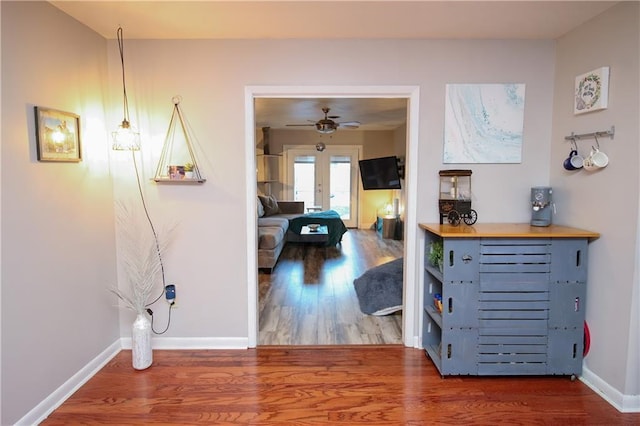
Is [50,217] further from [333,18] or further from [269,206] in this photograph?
[269,206]

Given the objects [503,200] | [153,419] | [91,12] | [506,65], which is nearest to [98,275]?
[153,419]

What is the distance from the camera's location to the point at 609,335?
215cm

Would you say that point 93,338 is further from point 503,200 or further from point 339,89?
point 503,200

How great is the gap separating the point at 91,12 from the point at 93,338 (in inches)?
80.3

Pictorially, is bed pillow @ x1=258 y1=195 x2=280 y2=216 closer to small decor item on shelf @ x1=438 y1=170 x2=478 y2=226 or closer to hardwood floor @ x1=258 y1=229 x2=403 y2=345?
hardwood floor @ x1=258 y1=229 x2=403 y2=345

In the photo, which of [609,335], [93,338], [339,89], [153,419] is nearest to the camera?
[153,419]

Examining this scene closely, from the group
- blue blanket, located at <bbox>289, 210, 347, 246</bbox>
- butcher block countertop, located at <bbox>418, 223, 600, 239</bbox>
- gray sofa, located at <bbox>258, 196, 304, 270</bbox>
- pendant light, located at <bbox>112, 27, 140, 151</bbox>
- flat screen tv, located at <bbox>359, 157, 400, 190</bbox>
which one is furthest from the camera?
flat screen tv, located at <bbox>359, 157, 400, 190</bbox>

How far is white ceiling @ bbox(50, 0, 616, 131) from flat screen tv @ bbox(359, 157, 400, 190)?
5.05 m

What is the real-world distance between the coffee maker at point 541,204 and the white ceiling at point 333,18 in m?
1.05

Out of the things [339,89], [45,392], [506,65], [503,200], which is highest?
[506,65]

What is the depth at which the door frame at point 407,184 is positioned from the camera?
2617 millimetres

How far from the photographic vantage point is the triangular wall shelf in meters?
2.60

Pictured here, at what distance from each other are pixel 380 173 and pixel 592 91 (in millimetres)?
5612

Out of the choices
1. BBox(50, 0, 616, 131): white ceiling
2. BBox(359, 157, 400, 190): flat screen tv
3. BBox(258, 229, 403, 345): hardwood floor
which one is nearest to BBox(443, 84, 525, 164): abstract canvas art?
BBox(50, 0, 616, 131): white ceiling
